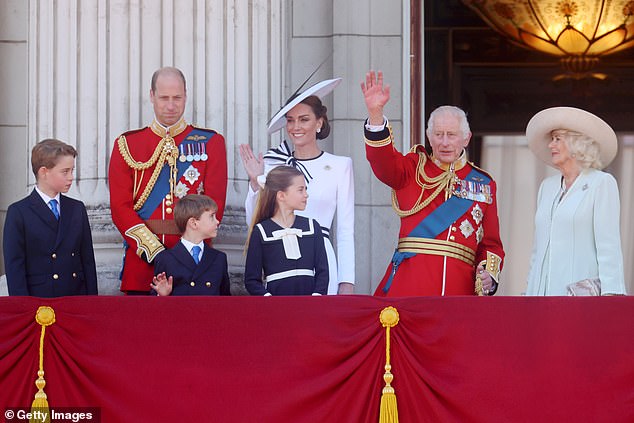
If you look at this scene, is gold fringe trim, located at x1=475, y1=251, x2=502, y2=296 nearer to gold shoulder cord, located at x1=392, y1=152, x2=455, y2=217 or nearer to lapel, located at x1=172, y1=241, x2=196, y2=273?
gold shoulder cord, located at x1=392, y1=152, x2=455, y2=217

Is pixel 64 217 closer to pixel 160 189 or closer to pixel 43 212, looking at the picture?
pixel 43 212

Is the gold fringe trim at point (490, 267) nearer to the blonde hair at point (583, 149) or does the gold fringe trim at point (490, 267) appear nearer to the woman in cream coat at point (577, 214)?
the woman in cream coat at point (577, 214)

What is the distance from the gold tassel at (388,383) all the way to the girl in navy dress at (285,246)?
70 cm

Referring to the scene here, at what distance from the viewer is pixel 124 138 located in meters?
8.16

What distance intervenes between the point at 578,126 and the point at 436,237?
0.85 m

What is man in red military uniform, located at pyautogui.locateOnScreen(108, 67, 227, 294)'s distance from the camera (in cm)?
799

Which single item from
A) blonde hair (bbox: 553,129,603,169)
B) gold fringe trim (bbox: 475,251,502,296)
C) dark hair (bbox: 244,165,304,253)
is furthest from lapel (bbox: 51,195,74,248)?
blonde hair (bbox: 553,129,603,169)

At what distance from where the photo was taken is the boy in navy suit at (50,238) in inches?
299

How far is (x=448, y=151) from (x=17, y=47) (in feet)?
10.8

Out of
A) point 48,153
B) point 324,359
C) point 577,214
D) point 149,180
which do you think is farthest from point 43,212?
point 577,214

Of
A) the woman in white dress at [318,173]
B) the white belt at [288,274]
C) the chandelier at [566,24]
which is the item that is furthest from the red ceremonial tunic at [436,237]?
the chandelier at [566,24]

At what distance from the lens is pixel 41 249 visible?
7.62 m

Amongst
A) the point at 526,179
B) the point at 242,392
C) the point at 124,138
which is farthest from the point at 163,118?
the point at 526,179

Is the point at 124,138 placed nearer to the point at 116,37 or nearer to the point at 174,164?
the point at 174,164
